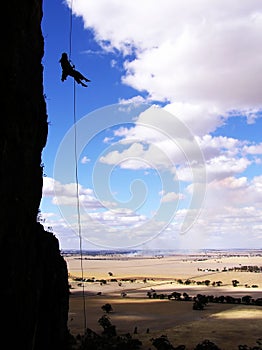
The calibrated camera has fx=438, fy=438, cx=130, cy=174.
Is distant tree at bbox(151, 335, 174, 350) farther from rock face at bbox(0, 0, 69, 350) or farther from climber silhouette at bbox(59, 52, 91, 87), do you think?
climber silhouette at bbox(59, 52, 91, 87)

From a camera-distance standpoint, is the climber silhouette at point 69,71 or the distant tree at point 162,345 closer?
the climber silhouette at point 69,71

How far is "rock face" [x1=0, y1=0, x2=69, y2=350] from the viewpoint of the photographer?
41.7 feet

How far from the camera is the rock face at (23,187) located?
41.7 ft

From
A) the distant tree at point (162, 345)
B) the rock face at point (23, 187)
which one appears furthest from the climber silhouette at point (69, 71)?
the distant tree at point (162, 345)

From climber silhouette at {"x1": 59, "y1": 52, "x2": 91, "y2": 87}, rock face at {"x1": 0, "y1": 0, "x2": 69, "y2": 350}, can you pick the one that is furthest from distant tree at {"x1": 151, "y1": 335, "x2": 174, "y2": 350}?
climber silhouette at {"x1": 59, "y1": 52, "x2": 91, "y2": 87}

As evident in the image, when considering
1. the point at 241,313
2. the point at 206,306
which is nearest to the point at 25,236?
the point at 241,313

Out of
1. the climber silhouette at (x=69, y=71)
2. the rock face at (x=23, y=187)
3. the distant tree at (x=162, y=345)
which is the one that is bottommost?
the distant tree at (x=162, y=345)

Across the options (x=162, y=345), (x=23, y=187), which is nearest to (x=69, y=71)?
(x=23, y=187)

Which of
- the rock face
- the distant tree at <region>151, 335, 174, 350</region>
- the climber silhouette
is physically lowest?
the distant tree at <region>151, 335, 174, 350</region>

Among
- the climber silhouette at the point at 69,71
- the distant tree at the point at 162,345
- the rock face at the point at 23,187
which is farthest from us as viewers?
the distant tree at the point at 162,345

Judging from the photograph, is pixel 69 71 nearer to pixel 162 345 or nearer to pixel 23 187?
pixel 23 187

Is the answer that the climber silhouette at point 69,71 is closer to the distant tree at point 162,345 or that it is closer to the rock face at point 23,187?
the rock face at point 23,187

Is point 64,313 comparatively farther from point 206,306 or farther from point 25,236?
point 206,306

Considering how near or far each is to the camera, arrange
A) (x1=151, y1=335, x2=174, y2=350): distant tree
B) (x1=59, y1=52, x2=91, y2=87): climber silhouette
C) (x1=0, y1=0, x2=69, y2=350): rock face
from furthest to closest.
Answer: (x1=151, y1=335, x2=174, y2=350): distant tree → (x1=59, y1=52, x2=91, y2=87): climber silhouette → (x1=0, y1=0, x2=69, y2=350): rock face
